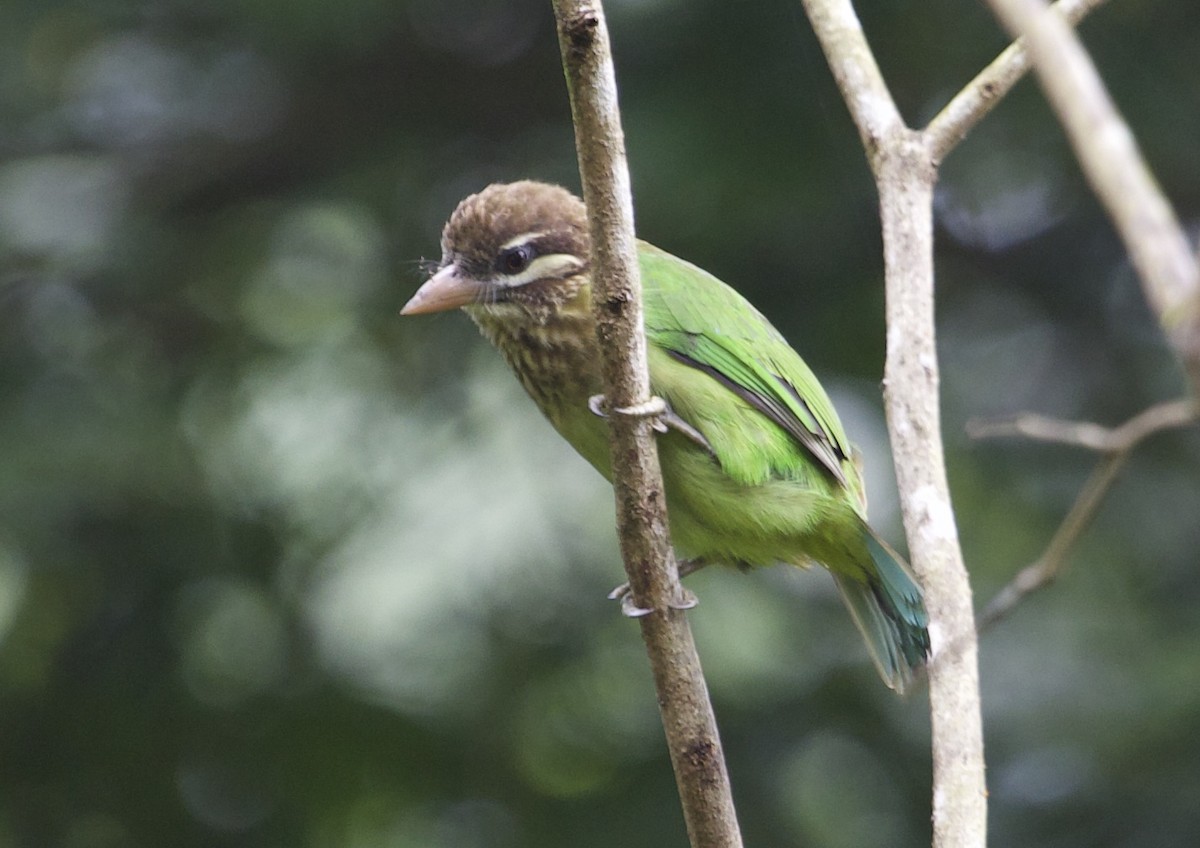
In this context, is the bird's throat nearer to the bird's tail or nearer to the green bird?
the green bird

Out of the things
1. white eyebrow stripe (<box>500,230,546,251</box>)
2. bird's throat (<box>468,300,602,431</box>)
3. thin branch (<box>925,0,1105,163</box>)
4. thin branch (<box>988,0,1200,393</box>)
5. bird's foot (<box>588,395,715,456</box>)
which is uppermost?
white eyebrow stripe (<box>500,230,546,251</box>)

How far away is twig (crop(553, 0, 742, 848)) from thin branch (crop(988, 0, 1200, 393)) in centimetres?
134

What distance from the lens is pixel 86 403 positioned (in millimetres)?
5234

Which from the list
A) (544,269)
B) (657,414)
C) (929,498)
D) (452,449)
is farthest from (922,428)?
(452,449)

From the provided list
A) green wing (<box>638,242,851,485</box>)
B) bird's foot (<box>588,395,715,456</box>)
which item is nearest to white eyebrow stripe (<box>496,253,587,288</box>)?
green wing (<box>638,242,851,485</box>)

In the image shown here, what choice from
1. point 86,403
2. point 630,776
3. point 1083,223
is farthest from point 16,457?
point 1083,223

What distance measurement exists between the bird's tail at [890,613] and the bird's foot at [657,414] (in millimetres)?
491

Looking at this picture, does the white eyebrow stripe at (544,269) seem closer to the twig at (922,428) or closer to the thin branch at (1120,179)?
the twig at (922,428)

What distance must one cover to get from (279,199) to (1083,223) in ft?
10.3

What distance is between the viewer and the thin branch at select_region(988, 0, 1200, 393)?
93cm

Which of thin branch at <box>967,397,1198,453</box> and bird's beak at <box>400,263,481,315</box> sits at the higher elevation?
bird's beak at <box>400,263,481,315</box>

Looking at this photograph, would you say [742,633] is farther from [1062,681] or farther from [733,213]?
[733,213]

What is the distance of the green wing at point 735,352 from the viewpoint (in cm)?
347

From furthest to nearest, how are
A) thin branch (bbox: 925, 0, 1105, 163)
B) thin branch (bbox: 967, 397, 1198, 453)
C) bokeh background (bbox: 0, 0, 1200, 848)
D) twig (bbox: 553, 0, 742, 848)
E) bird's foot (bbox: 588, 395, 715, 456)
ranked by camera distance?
bokeh background (bbox: 0, 0, 1200, 848), thin branch (bbox: 925, 0, 1105, 163), bird's foot (bbox: 588, 395, 715, 456), twig (bbox: 553, 0, 742, 848), thin branch (bbox: 967, 397, 1198, 453)
